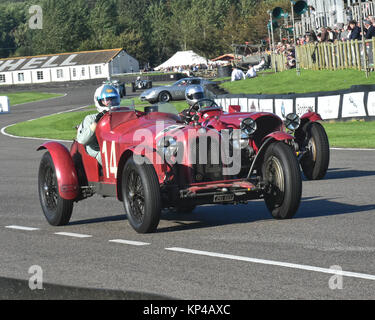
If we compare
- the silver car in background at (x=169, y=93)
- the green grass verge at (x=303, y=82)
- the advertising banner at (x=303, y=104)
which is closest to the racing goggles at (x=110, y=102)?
the advertising banner at (x=303, y=104)

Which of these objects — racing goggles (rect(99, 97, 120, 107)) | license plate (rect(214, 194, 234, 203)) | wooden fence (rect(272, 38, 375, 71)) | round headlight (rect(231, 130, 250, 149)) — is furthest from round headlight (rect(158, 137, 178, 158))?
wooden fence (rect(272, 38, 375, 71))

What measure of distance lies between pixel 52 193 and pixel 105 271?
3351 mm

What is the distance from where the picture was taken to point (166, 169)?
26.2ft

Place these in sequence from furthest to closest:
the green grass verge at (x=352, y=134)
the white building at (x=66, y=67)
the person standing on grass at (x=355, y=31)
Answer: the white building at (x=66, y=67) → the person standing on grass at (x=355, y=31) → the green grass verge at (x=352, y=134)

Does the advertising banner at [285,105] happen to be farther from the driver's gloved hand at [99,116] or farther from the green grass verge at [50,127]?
the driver's gloved hand at [99,116]

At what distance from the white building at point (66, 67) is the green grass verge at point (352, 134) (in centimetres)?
9302

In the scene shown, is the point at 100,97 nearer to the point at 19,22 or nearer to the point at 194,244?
the point at 194,244

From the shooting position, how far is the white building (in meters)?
115

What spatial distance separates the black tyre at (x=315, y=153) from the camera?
480 inches

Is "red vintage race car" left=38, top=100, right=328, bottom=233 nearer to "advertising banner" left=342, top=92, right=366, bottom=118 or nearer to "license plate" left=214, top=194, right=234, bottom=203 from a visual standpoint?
"license plate" left=214, top=194, right=234, bottom=203

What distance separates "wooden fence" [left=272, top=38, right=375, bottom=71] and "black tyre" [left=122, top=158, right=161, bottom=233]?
67.6ft

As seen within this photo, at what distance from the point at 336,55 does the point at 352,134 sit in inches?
504

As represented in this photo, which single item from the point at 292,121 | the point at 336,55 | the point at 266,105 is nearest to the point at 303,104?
the point at 266,105
